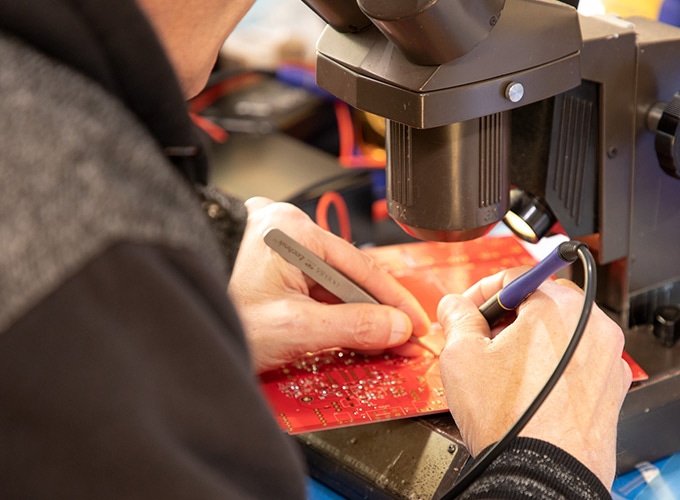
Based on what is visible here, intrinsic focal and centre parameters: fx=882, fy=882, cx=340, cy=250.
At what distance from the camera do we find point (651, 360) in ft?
2.86

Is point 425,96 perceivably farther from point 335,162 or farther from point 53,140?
point 335,162

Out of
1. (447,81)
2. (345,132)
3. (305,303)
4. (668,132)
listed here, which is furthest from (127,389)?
(345,132)

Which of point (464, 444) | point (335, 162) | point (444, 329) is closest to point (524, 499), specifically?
point (464, 444)

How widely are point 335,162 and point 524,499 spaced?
94 cm

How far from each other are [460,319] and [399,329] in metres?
0.07

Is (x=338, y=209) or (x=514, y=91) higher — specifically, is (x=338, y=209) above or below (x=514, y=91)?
below

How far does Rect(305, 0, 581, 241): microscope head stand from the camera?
0.67 m

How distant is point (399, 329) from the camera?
0.87 meters

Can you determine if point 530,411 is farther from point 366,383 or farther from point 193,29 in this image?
point 193,29

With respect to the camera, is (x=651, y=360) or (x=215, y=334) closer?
(x=215, y=334)

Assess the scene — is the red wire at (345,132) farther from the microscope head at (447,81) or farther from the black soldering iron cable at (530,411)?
the black soldering iron cable at (530,411)

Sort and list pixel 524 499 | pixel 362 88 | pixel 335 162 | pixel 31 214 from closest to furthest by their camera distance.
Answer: pixel 31 214 → pixel 524 499 → pixel 362 88 → pixel 335 162

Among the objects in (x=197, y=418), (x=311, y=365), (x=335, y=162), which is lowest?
(x=335, y=162)

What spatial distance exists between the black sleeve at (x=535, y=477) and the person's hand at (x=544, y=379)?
15mm
